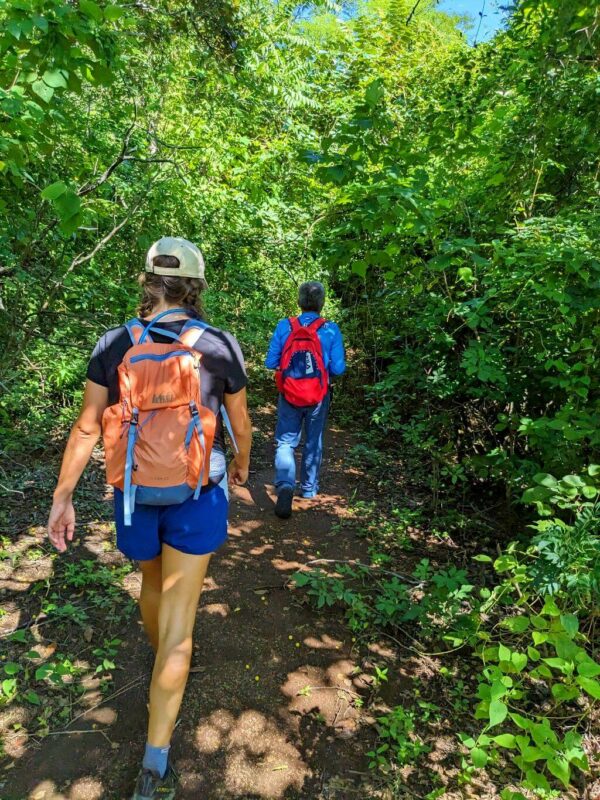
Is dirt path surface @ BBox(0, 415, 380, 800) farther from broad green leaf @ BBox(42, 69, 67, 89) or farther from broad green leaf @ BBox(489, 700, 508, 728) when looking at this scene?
broad green leaf @ BBox(42, 69, 67, 89)

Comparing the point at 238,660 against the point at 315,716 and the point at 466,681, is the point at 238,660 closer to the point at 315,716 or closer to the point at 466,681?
the point at 315,716

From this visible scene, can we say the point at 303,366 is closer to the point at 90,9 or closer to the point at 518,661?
the point at 90,9

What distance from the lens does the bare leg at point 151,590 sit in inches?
78.7

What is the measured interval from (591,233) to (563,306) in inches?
18.5

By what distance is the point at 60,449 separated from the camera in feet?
15.2

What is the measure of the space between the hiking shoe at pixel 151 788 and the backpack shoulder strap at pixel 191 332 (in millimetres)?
1637

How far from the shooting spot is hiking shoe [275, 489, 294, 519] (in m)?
4.25

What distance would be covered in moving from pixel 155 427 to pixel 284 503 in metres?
2.65

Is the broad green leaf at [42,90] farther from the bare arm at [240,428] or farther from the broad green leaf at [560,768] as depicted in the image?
the broad green leaf at [560,768]

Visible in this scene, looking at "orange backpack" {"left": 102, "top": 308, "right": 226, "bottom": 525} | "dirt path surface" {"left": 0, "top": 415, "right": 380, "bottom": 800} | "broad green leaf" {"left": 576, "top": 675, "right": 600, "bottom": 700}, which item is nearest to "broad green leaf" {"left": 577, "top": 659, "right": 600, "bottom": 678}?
"broad green leaf" {"left": 576, "top": 675, "right": 600, "bottom": 700}

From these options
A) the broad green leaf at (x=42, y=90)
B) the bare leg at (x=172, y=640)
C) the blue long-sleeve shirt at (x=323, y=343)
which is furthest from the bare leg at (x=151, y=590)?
the blue long-sleeve shirt at (x=323, y=343)

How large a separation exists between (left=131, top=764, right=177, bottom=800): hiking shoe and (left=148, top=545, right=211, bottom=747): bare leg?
126 mm

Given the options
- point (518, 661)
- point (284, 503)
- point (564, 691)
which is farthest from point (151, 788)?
point (284, 503)

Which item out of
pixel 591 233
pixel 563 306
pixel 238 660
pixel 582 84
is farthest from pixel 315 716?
pixel 582 84
